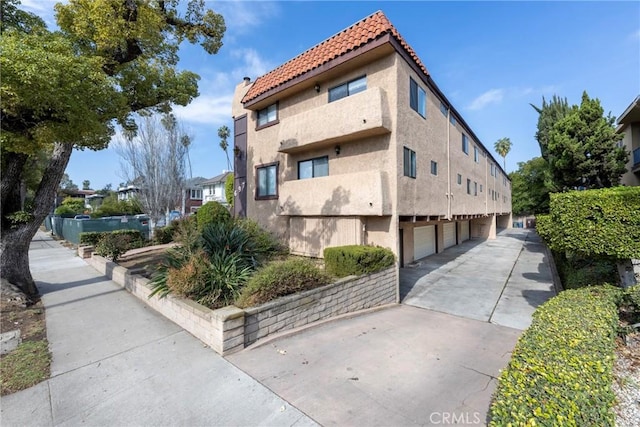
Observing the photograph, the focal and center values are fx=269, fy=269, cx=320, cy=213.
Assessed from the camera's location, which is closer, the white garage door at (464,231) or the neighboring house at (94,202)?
the white garage door at (464,231)

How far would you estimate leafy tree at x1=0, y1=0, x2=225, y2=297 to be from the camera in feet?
15.6

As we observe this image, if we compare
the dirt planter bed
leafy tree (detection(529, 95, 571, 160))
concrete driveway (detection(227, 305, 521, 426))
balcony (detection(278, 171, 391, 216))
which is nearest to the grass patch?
the dirt planter bed

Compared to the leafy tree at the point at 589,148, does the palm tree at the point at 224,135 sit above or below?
above

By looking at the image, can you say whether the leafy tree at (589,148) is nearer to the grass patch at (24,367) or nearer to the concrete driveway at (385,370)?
the concrete driveway at (385,370)

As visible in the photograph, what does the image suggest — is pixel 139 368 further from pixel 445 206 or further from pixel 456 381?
pixel 445 206

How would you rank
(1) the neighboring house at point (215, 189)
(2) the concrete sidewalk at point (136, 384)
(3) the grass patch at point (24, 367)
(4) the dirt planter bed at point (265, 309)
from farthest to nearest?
1. (1) the neighboring house at point (215, 189)
2. (4) the dirt planter bed at point (265, 309)
3. (3) the grass patch at point (24, 367)
4. (2) the concrete sidewalk at point (136, 384)

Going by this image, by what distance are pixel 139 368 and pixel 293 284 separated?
2921 mm

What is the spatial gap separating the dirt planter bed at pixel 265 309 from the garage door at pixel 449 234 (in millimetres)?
12315

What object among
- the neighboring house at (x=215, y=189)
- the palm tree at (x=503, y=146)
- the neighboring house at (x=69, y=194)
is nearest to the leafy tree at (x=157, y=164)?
the neighboring house at (x=215, y=189)

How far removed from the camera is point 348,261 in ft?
24.2

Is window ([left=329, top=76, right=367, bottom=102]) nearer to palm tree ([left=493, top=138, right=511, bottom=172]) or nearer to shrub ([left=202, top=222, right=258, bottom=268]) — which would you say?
shrub ([left=202, top=222, right=258, bottom=268])

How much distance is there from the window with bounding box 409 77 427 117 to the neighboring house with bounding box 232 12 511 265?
43 millimetres

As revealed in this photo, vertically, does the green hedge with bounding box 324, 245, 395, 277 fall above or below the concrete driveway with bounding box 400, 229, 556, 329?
above

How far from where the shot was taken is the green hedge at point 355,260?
7.32 meters
